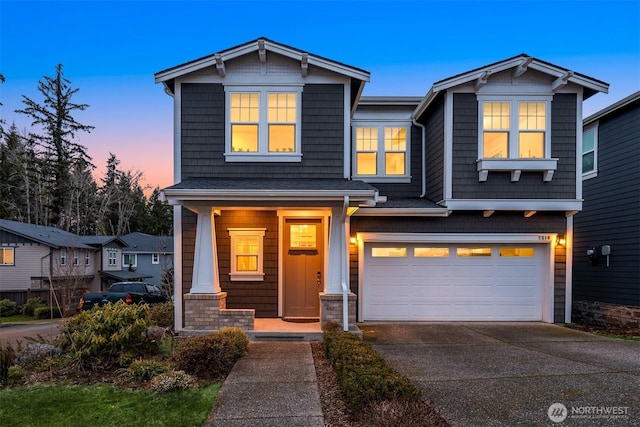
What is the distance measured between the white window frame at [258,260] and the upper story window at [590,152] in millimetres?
10199

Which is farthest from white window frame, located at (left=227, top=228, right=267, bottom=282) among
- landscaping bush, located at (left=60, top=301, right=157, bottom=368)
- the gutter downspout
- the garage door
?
the gutter downspout

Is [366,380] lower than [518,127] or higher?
A: lower

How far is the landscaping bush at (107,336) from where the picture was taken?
5527 mm

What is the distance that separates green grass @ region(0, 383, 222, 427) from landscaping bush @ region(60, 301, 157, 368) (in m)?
0.62

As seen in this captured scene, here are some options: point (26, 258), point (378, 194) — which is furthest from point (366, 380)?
point (26, 258)

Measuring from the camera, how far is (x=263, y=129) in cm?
880

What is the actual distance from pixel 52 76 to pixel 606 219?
122 feet

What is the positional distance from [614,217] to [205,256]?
11.1 meters

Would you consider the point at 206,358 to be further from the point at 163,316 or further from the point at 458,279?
the point at 458,279

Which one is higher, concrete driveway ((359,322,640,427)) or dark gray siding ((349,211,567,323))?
dark gray siding ((349,211,567,323))

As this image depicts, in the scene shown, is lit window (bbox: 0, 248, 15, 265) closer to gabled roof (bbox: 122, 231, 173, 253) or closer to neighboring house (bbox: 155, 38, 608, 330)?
gabled roof (bbox: 122, 231, 173, 253)

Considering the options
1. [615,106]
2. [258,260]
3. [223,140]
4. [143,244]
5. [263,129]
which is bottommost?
[143,244]

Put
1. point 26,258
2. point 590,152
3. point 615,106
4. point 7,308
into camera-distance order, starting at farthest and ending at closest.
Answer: point 26,258, point 7,308, point 590,152, point 615,106

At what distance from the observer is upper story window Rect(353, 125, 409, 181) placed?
10875 millimetres
